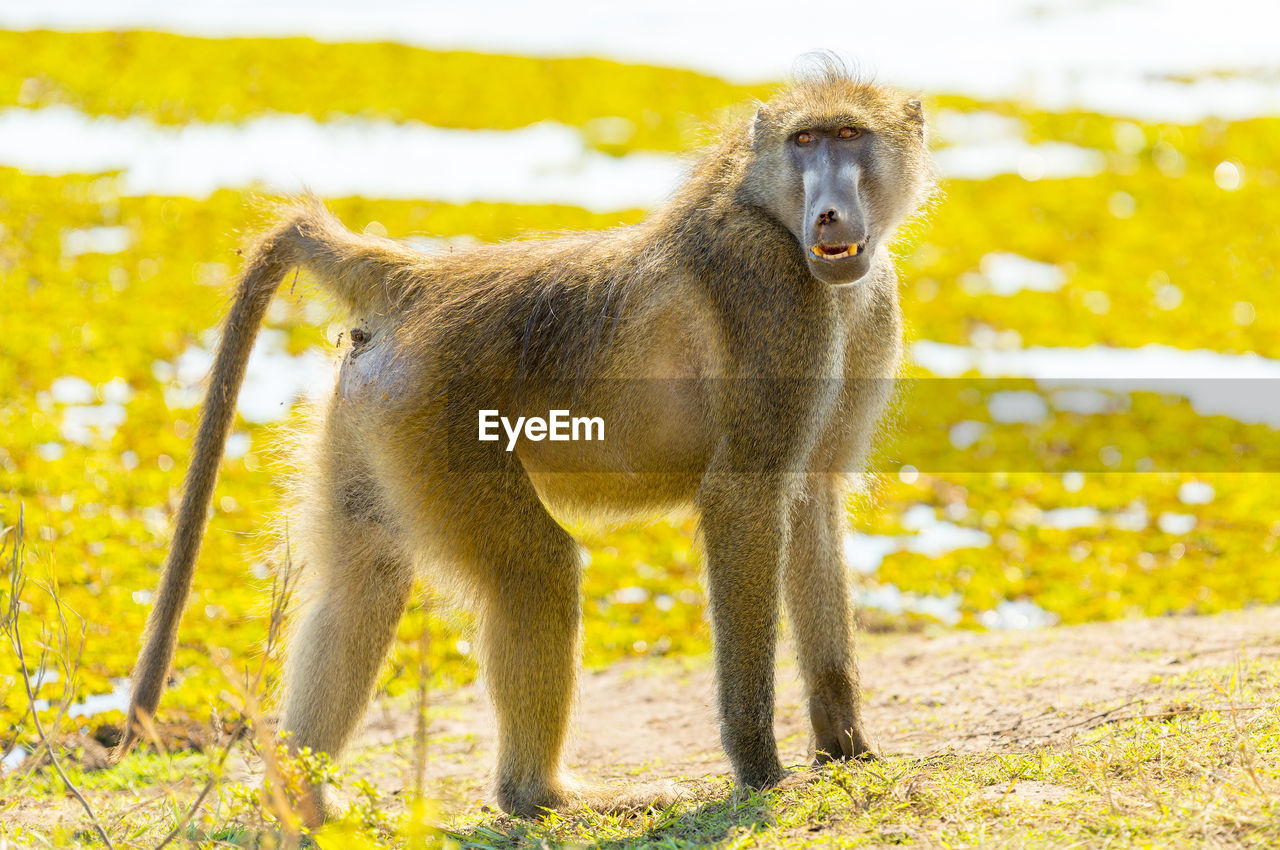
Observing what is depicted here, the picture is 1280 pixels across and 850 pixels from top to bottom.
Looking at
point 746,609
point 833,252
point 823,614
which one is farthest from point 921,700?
point 833,252

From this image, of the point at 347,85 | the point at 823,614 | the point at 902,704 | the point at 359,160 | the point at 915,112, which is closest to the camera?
the point at 915,112

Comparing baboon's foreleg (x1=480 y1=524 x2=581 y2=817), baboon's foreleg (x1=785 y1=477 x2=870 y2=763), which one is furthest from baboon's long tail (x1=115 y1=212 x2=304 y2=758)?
baboon's foreleg (x1=785 y1=477 x2=870 y2=763)

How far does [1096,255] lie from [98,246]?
10948 millimetres

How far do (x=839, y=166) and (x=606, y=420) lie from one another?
1069 millimetres

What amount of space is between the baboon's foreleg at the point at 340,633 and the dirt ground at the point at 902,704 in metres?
0.28

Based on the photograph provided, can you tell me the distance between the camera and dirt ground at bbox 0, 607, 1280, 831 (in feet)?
13.9

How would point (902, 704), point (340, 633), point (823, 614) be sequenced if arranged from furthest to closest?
point (902, 704) → point (823, 614) → point (340, 633)

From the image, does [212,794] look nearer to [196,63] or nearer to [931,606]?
[931,606]

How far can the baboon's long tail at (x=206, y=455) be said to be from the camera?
12.1 ft

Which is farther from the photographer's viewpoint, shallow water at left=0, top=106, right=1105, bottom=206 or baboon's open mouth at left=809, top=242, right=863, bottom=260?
shallow water at left=0, top=106, right=1105, bottom=206

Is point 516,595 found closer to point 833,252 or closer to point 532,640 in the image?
point 532,640

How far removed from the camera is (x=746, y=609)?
11.8ft

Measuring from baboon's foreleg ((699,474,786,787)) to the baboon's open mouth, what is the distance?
0.68 m

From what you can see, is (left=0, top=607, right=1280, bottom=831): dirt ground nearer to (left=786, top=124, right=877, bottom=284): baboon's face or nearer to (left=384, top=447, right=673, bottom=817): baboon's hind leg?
(left=384, top=447, right=673, bottom=817): baboon's hind leg
